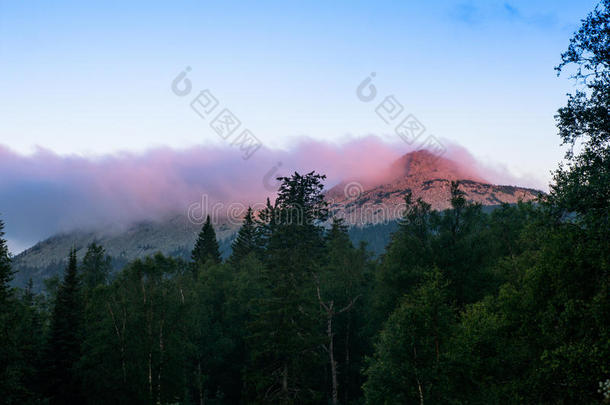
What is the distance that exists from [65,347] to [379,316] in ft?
103

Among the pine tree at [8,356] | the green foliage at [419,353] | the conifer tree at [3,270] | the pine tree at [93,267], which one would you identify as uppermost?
the pine tree at [93,267]

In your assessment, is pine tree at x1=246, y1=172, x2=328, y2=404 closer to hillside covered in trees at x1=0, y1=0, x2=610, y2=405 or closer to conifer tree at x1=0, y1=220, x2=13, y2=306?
hillside covered in trees at x1=0, y1=0, x2=610, y2=405

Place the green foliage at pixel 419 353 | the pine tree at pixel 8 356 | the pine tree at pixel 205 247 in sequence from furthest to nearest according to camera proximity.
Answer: the pine tree at pixel 205 247
the pine tree at pixel 8 356
the green foliage at pixel 419 353

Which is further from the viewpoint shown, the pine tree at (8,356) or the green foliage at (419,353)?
the pine tree at (8,356)

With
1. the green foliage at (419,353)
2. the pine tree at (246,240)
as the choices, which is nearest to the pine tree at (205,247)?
the pine tree at (246,240)

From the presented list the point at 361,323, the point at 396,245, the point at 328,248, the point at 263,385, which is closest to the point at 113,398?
the point at 263,385

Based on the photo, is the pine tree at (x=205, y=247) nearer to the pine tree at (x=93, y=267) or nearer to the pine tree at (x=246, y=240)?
the pine tree at (x=246, y=240)

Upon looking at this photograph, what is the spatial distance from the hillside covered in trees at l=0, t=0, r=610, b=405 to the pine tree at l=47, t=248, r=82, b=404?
0.12m

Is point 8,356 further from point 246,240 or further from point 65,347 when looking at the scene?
point 246,240

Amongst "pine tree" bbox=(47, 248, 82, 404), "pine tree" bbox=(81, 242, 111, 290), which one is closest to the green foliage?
"pine tree" bbox=(47, 248, 82, 404)

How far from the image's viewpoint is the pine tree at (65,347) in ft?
127

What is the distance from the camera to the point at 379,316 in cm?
3997

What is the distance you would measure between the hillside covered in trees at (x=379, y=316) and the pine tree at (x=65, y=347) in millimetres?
123

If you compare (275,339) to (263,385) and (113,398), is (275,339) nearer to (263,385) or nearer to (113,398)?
(263,385)
